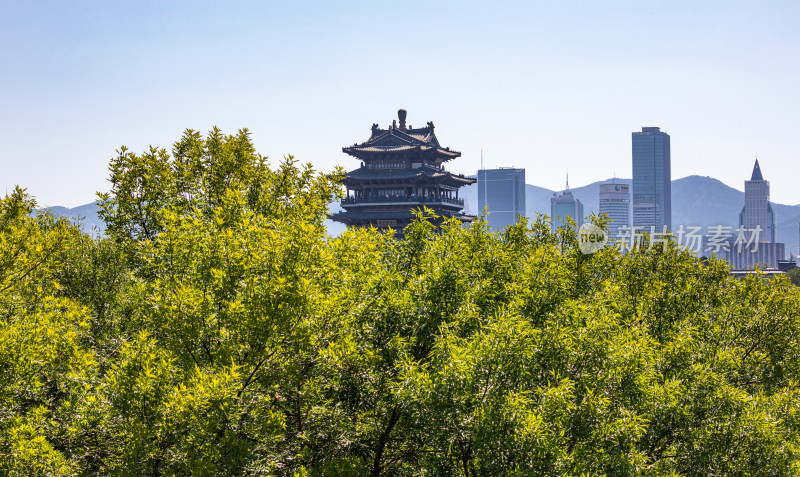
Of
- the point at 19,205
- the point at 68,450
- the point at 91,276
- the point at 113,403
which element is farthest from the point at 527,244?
the point at 91,276

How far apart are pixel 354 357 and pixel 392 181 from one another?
60.4 metres

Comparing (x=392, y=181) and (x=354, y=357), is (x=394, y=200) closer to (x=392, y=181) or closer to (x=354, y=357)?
(x=392, y=181)

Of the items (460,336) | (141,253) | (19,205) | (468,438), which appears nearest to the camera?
(468,438)

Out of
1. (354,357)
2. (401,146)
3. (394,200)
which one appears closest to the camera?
(354,357)

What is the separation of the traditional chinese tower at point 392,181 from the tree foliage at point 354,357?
54014 mm

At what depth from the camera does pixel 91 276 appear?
22.4 meters

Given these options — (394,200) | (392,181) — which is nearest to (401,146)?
(392,181)

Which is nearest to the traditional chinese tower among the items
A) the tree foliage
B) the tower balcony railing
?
the tower balcony railing

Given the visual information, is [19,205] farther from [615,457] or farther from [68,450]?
[615,457]

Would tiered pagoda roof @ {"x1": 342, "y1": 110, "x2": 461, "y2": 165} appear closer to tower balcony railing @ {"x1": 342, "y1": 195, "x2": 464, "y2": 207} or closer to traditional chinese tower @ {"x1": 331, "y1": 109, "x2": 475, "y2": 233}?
traditional chinese tower @ {"x1": 331, "y1": 109, "x2": 475, "y2": 233}

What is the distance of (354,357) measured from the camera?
12.6 m

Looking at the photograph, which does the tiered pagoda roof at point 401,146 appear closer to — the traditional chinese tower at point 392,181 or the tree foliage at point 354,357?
the traditional chinese tower at point 392,181

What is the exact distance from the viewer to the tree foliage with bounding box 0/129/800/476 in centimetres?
1072

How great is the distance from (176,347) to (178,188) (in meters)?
6.15
